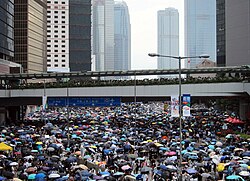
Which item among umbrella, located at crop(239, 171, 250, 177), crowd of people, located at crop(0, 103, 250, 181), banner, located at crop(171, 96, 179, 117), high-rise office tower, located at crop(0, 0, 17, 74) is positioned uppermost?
high-rise office tower, located at crop(0, 0, 17, 74)

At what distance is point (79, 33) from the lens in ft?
450

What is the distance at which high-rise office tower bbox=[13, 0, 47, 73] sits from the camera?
9781 cm

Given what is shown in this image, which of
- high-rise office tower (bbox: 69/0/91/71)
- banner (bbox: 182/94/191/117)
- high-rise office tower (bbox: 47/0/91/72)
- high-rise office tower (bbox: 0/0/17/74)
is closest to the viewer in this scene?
banner (bbox: 182/94/191/117)

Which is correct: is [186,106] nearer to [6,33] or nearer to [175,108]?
[175,108]

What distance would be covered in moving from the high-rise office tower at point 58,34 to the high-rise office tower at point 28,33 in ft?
78.6

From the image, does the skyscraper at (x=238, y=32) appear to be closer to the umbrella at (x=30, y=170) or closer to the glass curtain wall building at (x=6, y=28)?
the glass curtain wall building at (x=6, y=28)

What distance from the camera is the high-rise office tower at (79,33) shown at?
5379 inches

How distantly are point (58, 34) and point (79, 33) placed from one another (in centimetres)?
805

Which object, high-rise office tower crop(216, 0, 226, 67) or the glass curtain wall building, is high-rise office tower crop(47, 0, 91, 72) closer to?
high-rise office tower crop(216, 0, 226, 67)

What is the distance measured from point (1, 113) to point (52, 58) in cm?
8217

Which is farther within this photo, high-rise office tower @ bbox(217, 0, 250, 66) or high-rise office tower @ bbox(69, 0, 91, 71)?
high-rise office tower @ bbox(69, 0, 91, 71)

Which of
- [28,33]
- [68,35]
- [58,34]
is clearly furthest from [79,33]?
[28,33]

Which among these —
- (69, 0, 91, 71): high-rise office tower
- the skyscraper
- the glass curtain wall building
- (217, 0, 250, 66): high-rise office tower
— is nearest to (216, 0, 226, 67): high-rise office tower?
(217, 0, 250, 66): high-rise office tower

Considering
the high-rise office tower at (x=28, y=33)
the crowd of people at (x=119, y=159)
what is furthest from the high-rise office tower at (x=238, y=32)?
the high-rise office tower at (x=28, y=33)
